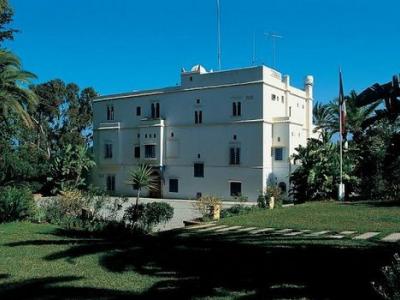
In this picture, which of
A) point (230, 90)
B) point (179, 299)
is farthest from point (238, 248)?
point (230, 90)

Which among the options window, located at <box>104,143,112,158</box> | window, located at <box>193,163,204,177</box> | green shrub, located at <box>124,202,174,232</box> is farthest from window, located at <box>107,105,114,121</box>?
green shrub, located at <box>124,202,174,232</box>

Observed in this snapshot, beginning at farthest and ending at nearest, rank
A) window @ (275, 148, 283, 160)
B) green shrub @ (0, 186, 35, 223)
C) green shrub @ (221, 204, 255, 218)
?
1. window @ (275, 148, 283, 160)
2. green shrub @ (221, 204, 255, 218)
3. green shrub @ (0, 186, 35, 223)

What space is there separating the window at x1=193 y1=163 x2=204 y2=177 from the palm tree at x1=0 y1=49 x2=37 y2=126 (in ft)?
57.7

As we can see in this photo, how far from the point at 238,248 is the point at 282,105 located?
28.9 m

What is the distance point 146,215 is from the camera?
607 inches

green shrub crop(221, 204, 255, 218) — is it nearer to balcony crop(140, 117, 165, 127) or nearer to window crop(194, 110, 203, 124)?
window crop(194, 110, 203, 124)

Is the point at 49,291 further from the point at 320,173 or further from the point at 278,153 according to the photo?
the point at 278,153

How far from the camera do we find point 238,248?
9547 mm

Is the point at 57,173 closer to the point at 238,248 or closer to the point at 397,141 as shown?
the point at 238,248

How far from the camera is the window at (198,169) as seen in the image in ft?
124

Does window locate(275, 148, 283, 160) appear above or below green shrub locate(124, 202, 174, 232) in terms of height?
above

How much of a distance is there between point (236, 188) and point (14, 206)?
21.9 m

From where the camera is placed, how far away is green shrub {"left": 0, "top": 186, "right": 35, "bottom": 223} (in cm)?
1596

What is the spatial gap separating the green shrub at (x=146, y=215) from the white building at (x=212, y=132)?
19444 mm
